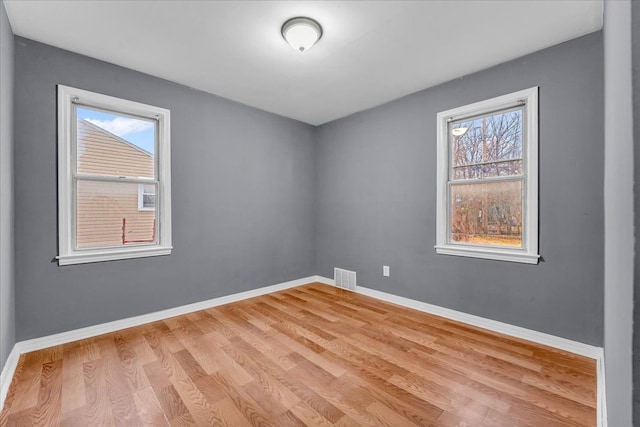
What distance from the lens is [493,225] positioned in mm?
2934

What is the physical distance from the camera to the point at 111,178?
9.39 feet

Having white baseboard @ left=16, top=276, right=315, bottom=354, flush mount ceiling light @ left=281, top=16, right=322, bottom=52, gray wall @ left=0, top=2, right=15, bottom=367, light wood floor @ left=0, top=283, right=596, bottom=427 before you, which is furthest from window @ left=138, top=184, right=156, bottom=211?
flush mount ceiling light @ left=281, top=16, right=322, bottom=52

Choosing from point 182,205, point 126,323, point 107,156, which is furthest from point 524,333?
point 107,156

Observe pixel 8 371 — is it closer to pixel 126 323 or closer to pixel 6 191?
pixel 126 323

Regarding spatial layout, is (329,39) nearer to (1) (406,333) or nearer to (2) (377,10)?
(2) (377,10)

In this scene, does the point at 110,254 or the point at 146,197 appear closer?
the point at 110,254

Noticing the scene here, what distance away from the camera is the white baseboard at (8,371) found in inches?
71.5

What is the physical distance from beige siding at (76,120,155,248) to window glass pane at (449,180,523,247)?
3.38 m

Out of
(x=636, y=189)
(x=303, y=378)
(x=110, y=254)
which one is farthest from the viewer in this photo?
(x=110, y=254)

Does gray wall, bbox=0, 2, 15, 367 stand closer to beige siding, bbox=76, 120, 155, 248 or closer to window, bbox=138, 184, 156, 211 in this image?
beige siding, bbox=76, 120, 155, 248

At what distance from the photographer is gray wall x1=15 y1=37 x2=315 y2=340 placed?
244 cm

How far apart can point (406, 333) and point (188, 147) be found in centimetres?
311

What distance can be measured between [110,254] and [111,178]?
0.75m

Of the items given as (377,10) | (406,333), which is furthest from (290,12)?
(406,333)
